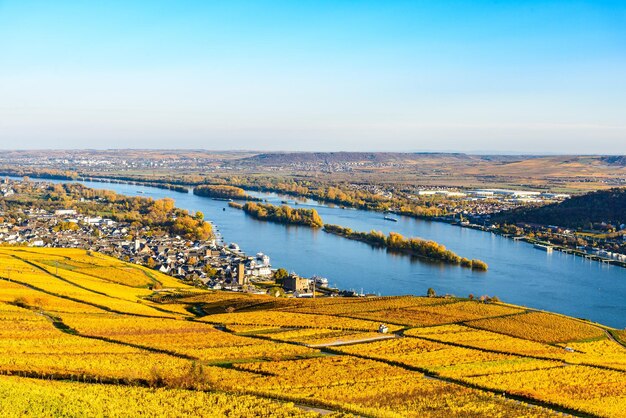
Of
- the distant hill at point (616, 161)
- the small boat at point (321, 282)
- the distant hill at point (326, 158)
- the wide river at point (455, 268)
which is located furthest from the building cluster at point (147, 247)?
the distant hill at point (616, 161)

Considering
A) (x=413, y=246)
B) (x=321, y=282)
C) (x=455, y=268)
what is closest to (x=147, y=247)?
(x=321, y=282)

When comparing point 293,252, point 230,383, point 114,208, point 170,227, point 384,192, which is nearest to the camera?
point 230,383

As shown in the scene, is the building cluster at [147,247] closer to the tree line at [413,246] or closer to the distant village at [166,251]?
the distant village at [166,251]

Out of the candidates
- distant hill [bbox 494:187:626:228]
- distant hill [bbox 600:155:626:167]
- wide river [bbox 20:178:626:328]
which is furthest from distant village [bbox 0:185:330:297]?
distant hill [bbox 600:155:626:167]

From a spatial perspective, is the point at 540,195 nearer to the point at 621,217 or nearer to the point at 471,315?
the point at 621,217

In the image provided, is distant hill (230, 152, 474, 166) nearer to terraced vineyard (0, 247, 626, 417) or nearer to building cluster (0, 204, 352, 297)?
building cluster (0, 204, 352, 297)

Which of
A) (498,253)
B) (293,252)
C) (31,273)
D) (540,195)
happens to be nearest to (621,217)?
(498,253)
